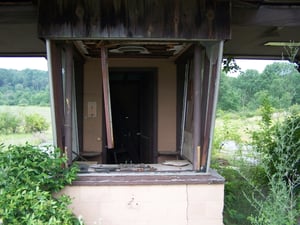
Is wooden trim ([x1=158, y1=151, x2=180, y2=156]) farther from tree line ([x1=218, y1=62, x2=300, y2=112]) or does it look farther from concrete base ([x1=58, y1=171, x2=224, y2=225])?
concrete base ([x1=58, y1=171, x2=224, y2=225])

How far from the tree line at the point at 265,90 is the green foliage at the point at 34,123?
106 inches

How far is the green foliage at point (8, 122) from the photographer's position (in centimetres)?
648

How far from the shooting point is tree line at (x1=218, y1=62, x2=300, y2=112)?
3127mm

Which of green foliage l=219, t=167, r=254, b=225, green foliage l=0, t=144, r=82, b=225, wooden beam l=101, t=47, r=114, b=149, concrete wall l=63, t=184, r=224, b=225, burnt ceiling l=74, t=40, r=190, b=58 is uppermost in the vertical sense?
burnt ceiling l=74, t=40, r=190, b=58

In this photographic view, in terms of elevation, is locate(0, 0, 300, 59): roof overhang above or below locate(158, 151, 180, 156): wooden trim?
above

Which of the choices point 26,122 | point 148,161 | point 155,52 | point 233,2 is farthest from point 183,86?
point 26,122

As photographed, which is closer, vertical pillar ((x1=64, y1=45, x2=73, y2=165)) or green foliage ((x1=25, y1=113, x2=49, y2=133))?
vertical pillar ((x1=64, y1=45, x2=73, y2=165))

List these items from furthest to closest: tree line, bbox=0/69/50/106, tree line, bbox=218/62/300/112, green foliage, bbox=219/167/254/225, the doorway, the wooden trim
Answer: the doorway, the wooden trim, tree line, bbox=0/69/50/106, green foliage, bbox=219/167/254/225, tree line, bbox=218/62/300/112

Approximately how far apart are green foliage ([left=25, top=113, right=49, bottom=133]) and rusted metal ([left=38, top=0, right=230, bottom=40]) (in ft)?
7.70

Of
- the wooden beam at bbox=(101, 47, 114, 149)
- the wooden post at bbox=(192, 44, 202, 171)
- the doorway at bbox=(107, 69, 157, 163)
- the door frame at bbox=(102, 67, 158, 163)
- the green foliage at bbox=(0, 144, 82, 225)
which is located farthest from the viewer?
the doorway at bbox=(107, 69, 157, 163)

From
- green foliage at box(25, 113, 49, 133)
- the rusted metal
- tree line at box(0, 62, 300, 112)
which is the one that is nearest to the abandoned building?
the rusted metal

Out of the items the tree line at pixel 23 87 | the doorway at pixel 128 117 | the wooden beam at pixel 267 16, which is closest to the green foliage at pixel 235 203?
the doorway at pixel 128 117

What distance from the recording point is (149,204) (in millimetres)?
3459

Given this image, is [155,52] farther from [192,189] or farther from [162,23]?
[192,189]
